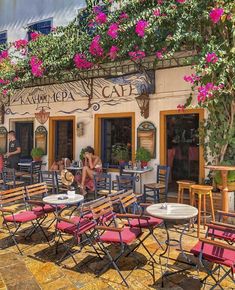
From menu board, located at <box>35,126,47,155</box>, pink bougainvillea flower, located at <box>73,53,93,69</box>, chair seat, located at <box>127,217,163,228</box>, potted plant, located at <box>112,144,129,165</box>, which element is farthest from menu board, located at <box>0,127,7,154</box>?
chair seat, located at <box>127,217,163,228</box>

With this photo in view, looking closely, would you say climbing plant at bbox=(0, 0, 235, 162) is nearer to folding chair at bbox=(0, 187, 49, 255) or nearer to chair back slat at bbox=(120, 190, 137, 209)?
chair back slat at bbox=(120, 190, 137, 209)

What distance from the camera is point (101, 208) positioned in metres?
4.30

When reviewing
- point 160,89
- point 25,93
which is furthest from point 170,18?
point 25,93

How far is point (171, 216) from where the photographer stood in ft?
12.6

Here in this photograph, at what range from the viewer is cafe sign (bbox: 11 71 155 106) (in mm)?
8008

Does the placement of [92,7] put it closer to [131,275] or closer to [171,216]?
[171,216]

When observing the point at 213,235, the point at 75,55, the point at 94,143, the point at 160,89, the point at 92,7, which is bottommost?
the point at 213,235

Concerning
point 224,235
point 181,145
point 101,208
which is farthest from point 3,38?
point 224,235

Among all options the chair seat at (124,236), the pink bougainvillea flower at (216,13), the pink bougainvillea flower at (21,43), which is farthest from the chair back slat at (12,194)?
the pink bougainvillea flower at (21,43)

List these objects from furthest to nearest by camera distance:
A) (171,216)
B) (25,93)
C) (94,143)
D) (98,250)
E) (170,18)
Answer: (25,93) < (94,143) < (170,18) < (98,250) < (171,216)

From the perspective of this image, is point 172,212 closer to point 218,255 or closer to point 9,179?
point 218,255

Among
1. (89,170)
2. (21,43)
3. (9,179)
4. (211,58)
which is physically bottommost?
(9,179)

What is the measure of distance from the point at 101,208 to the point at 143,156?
3.50 m

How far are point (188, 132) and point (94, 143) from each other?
2.84m
